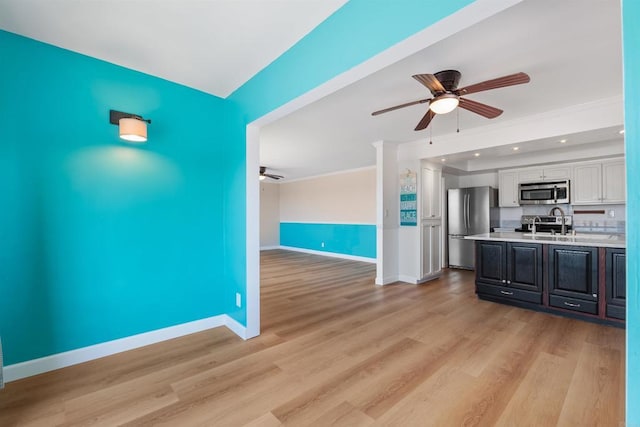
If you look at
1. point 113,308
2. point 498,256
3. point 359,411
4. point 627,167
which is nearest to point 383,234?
point 498,256

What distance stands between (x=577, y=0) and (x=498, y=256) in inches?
117

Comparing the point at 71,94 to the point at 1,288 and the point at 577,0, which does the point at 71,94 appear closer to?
the point at 1,288

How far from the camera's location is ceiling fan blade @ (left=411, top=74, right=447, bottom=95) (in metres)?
2.09

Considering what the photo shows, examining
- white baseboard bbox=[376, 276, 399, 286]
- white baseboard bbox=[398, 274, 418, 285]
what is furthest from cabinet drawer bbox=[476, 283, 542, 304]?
white baseboard bbox=[376, 276, 399, 286]

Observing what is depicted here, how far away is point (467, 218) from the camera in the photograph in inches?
235

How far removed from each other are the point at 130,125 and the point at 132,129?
0.03 meters

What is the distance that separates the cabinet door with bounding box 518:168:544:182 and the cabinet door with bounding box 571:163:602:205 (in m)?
0.49

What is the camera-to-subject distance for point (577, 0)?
168 centimetres

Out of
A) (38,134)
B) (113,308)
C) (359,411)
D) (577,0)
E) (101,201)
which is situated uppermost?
(577,0)

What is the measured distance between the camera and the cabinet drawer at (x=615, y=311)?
288cm

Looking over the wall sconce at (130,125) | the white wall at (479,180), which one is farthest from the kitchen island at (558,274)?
the wall sconce at (130,125)

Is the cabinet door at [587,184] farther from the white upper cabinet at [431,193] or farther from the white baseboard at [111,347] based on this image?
the white baseboard at [111,347]

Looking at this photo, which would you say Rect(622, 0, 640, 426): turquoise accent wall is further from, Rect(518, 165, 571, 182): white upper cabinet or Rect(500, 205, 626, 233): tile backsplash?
Rect(500, 205, 626, 233): tile backsplash

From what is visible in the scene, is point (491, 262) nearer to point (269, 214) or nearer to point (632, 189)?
point (632, 189)
